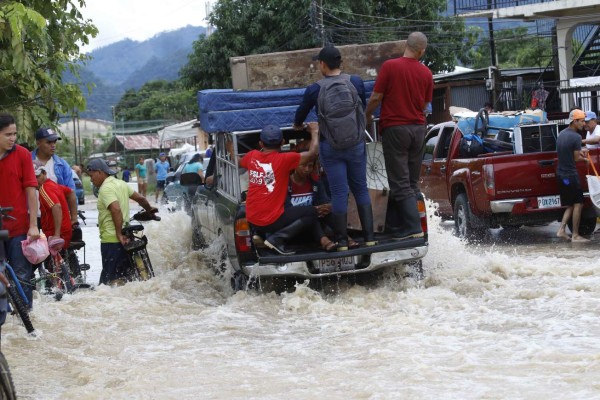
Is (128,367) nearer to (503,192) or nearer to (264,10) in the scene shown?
(503,192)

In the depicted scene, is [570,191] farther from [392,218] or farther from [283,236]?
[283,236]

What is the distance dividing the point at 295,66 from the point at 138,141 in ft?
264

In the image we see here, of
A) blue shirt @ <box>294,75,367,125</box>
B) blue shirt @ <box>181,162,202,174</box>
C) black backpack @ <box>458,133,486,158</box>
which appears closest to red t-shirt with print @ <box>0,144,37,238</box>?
blue shirt @ <box>294,75,367,125</box>

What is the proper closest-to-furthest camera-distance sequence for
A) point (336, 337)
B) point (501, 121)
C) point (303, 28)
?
point (336, 337) < point (501, 121) < point (303, 28)

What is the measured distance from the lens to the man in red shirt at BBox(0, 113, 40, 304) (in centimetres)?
792

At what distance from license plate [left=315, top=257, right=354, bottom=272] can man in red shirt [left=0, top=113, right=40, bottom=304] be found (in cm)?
261

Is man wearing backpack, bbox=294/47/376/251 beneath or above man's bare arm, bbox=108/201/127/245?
above

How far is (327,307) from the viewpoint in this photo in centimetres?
910

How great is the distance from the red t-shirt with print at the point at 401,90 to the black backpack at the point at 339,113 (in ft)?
1.69

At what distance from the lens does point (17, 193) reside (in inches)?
332

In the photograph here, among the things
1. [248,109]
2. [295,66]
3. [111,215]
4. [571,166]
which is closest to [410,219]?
[248,109]

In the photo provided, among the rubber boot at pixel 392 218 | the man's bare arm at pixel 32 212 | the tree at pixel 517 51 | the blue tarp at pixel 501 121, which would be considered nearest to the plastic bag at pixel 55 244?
the man's bare arm at pixel 32 212

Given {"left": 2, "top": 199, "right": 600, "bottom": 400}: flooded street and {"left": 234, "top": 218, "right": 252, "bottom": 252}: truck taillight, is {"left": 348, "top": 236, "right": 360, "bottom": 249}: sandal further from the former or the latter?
{"left": 234, "top": 218, "right": 252, "bottom": 252}: truck taillight

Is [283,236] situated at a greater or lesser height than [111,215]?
lesser
